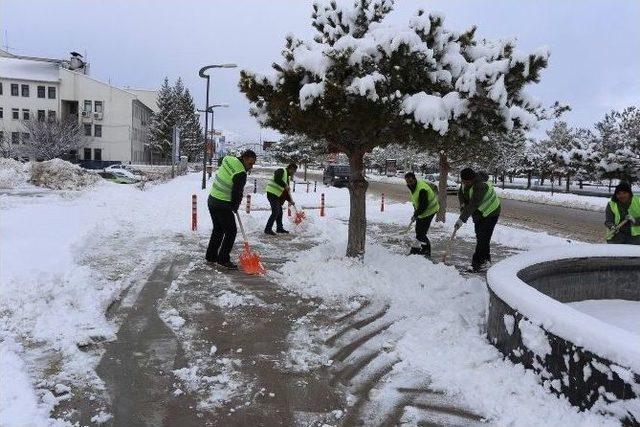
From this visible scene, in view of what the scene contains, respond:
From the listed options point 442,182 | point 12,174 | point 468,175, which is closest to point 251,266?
point 468,175

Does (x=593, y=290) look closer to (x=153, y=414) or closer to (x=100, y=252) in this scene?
(x=153, y=414)

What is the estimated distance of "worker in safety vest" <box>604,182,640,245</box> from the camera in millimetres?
7238

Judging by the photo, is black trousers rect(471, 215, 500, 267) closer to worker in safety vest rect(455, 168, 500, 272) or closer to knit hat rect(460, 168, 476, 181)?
worker in safety vest rect(455, 168, 500, 272)

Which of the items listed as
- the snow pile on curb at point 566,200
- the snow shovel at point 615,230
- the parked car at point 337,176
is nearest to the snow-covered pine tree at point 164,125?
the parked car at point 337,176

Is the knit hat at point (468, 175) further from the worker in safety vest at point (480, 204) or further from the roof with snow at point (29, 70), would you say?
the roof with snow at point (29, 70)

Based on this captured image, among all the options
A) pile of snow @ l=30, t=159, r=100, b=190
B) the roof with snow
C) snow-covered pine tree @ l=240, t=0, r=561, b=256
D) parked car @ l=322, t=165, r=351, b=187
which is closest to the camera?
snow-covered pine tree @ l=240, t=0, r=561, b=256

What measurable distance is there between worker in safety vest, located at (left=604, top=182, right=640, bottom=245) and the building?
178ft

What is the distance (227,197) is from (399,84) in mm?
3017

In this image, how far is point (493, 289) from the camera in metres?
4.68

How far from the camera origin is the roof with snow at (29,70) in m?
56.1

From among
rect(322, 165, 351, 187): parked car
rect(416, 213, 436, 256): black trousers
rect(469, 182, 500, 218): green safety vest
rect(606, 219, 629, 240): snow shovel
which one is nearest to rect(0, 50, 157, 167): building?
rect(322, 165, 351, 187): parked car

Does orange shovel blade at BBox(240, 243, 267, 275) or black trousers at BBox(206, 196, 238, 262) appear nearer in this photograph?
orange shovel blade at BBox(240, 243, 267, 275)

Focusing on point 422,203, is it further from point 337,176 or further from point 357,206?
point 337,176

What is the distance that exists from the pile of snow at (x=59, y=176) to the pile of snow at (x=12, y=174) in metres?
0.91
